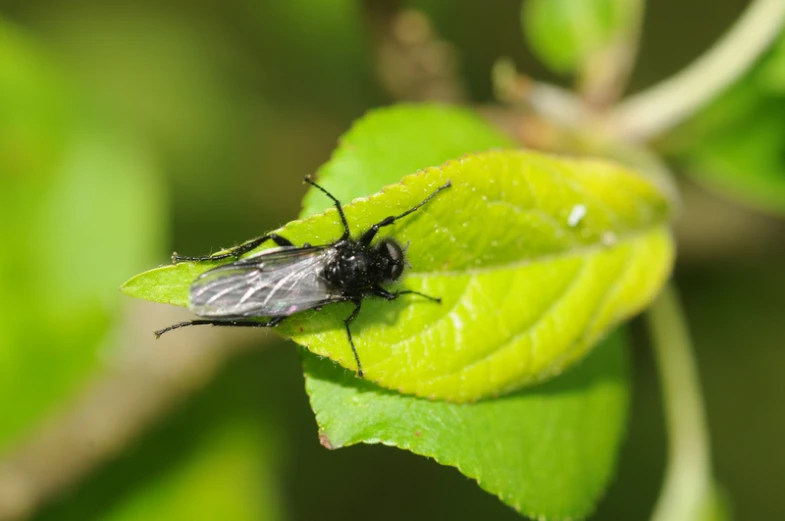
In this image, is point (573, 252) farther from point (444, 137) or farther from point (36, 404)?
point (36, 404)

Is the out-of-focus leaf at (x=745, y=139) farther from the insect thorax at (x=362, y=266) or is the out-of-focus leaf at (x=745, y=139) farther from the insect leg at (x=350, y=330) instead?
the insect leg at (x=350, y=330)

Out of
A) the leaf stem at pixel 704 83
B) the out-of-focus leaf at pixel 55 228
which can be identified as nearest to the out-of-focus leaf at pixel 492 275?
the leaf stem at pixel 704 83

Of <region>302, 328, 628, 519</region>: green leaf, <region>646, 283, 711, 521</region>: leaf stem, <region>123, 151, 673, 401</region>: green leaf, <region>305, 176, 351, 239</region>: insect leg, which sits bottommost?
<region>646, 283, 711, 521</region>: leaf stem

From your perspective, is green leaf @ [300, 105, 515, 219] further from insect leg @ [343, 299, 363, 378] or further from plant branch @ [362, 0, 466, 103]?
plant branch @ [362, 0, 466, 103]

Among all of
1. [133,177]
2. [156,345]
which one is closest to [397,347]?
[156,345]

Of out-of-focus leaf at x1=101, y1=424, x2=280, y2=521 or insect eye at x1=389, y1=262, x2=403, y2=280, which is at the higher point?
insect eye at x1=389, y1=262, x2=403, y2=280

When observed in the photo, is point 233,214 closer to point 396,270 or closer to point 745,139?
point 396,270

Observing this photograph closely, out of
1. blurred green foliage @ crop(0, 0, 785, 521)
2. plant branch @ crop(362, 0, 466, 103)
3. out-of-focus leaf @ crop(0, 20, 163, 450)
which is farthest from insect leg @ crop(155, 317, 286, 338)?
out-of-focus leaf @ crop(0, 20, 163, 450)
